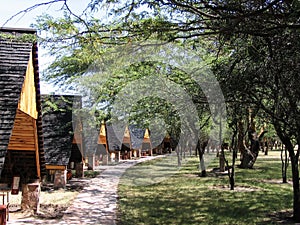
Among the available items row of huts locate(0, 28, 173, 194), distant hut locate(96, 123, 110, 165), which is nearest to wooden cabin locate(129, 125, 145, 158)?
distant hut locate(96, 123, 110, 165)

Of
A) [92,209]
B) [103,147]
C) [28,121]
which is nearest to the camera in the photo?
[28,121]

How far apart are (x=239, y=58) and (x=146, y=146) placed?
3838 centimetres

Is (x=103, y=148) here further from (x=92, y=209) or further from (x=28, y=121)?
(x=28, y=121)

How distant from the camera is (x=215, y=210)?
33.5ft

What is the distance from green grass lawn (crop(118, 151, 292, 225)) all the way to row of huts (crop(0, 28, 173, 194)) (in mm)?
2665

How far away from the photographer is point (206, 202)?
37.9 ft

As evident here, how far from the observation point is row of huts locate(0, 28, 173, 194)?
17.0 feet

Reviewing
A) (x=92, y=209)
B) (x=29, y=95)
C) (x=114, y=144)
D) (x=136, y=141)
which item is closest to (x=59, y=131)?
(x=92, y=209)

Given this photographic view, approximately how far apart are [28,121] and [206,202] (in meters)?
6.38

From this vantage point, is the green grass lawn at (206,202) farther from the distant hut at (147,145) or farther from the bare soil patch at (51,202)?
the distant hut at (147,145)

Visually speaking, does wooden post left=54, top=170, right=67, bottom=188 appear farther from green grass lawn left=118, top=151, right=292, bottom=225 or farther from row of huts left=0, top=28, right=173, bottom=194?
green grass lawn left=118, top=151, right=292, bottom=225

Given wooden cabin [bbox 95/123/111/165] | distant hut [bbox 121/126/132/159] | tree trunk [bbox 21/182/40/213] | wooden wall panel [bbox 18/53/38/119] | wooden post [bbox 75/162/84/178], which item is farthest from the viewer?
distant hut [bbox 121/126/132/159]

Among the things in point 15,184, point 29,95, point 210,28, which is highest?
point 210,28

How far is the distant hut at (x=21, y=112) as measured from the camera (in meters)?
4.96
